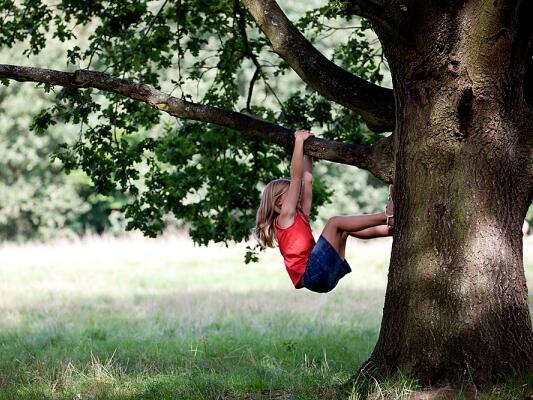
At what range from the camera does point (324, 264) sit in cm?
646

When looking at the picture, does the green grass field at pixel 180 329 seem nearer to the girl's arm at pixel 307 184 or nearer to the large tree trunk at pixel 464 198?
the large tree trunk at pixel 464 198

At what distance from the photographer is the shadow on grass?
7.11 meters

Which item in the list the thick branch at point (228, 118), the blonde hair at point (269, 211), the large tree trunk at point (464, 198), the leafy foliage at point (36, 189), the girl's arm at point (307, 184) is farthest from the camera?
the leafy foliage at point (36, 189)

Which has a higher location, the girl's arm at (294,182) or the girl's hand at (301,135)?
the girl's hand at (301,135)

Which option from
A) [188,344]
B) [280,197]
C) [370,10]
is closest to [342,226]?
[280,197]

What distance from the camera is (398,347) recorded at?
6.13 metres

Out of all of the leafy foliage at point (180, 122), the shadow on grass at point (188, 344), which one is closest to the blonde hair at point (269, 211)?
the shadow on grass at point (188, 344)

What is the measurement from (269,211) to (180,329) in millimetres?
5869

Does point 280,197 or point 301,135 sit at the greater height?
point 301,135

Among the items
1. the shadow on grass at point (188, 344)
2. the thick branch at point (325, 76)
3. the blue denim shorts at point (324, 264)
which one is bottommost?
the shadow on grass at point (188, 344)

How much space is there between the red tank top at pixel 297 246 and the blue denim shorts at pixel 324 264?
0.17 meters

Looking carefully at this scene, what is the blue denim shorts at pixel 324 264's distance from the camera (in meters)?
6.46

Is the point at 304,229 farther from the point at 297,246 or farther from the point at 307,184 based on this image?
the point at 307,184

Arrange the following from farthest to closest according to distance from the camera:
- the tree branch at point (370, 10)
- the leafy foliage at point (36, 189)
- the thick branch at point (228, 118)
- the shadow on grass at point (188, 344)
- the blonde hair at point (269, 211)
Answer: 1. the leafy foliage at point (36, 189)
2. the shadow on grass at point (188, 344)
3. the blonde hair at point (269, 211)
4. the thick branch at point (228, 118)
5. the tree branch at point (370, 10)
